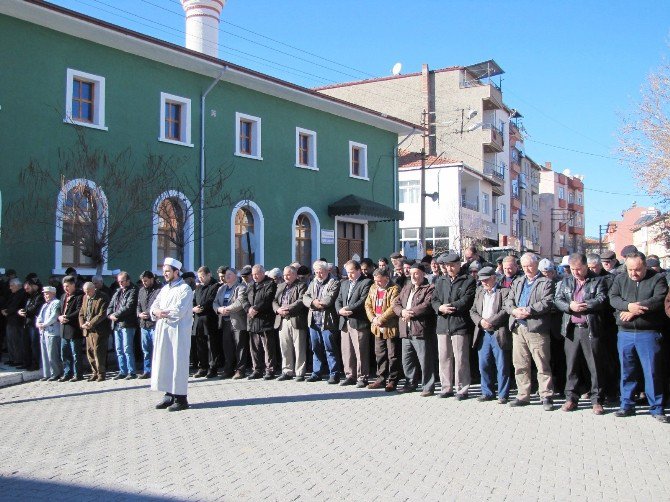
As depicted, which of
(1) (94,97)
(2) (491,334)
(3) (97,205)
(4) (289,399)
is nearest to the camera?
(2) (491,334)

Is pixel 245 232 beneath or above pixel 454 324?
above

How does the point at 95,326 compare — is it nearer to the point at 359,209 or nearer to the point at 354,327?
the point at 354,327

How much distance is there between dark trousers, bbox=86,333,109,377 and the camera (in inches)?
491

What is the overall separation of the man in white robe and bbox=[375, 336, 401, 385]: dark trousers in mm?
3088

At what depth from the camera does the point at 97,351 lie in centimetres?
1248

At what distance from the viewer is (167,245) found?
20.7 meters

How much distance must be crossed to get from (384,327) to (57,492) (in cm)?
599

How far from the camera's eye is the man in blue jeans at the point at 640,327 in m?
8.29

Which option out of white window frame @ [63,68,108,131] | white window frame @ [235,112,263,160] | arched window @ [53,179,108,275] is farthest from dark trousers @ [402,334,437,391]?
white window frame @ [235,112,263,160]

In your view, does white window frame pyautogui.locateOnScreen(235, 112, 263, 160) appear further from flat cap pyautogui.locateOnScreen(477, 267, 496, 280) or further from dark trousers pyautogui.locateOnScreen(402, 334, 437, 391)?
flat cap pyautogui.locateOnScreen(477, 267, 496, 280)

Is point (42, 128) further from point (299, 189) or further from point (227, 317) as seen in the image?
point (299, 189)

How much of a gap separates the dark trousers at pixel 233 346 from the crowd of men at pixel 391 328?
0.09ft

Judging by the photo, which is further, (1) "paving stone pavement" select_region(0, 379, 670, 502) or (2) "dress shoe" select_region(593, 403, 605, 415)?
(2) "dress shoe" select_region(593, 403, 605, 415)

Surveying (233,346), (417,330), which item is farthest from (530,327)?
(233,346)
